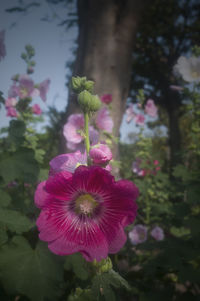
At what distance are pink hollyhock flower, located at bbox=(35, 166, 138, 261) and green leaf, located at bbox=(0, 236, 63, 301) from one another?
374mm

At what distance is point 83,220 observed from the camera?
27.7 inches

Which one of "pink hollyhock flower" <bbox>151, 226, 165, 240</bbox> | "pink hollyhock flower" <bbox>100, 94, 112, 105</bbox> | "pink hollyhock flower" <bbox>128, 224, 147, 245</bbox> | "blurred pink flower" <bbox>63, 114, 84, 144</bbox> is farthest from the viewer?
"pink hollyhock flower" <bbox>128, 224, 147, 245</bbox>

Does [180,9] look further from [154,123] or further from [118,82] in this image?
[118,82]

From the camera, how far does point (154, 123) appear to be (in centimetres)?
1550

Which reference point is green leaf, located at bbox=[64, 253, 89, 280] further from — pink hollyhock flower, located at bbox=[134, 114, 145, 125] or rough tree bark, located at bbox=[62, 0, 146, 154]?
pink hollyhock flower, located at bbox=[134, 114, 145, 125]

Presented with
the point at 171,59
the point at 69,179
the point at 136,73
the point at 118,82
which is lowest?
the point at 69,179

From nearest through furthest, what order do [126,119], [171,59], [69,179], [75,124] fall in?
[69,179], [75,124], [126,119], [171,59]

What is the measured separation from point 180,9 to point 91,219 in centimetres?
1181

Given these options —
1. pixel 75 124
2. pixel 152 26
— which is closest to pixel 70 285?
pixel 75 124

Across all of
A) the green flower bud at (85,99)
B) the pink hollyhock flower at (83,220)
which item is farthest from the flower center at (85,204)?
the green flower bud at (85,99)

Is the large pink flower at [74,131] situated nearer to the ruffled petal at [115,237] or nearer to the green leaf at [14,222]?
the green leaf at [14,222]

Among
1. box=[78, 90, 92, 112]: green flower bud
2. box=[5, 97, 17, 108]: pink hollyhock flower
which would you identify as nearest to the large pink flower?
box=[78, 90, 92, 112]: green flower bud

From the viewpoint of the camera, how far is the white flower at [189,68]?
1812 mm

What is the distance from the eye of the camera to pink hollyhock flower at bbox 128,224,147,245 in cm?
302
